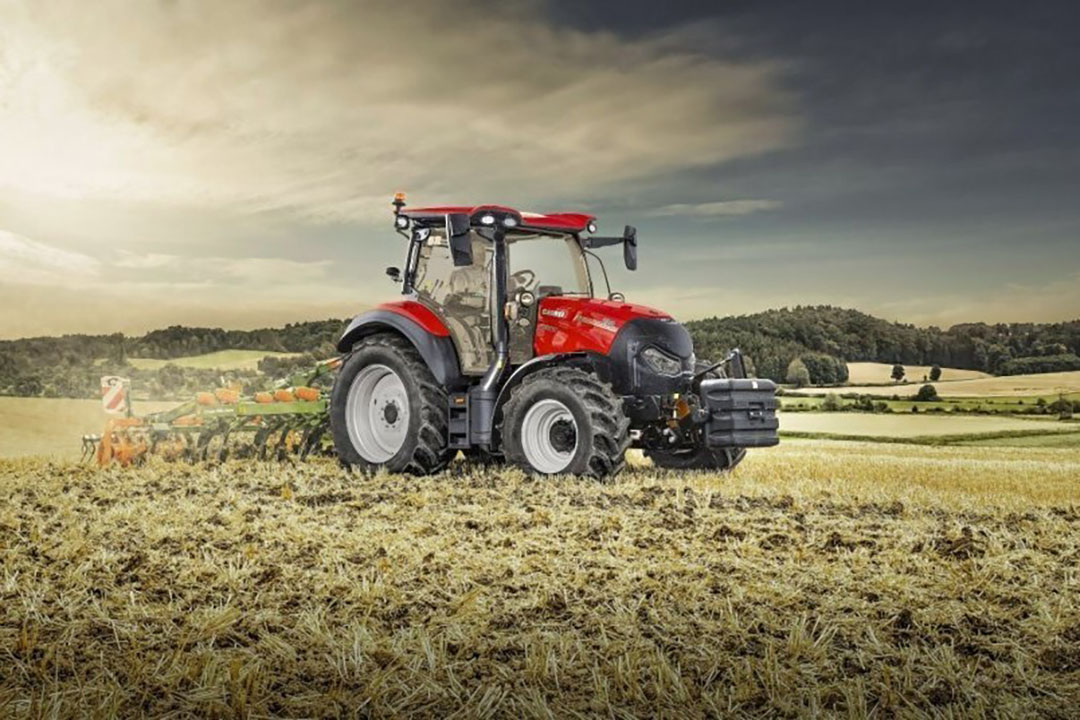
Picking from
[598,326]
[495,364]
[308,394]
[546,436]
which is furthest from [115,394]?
[598,326]

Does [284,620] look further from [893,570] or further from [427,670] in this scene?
[893,570]

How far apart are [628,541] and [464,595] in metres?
1.81

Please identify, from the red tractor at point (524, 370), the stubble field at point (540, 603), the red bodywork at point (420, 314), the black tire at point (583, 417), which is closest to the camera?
the stubble field at point (540, 603)

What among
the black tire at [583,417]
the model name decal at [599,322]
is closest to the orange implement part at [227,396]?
the black tire at [583,417]

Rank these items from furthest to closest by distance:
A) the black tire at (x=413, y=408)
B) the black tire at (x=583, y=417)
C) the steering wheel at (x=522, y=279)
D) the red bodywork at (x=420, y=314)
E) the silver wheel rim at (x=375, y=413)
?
1. the silver wheel rim at (x=375, y=413)
2. the red bodywork at (x=420, y=314)
3. the black tire at (x=413, y=408)
4. the steering wheel at (x=522, y=279)
5. the black tire at (x=583, y=417)

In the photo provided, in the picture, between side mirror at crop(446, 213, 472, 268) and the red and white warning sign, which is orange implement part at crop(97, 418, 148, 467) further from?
side mirror at crop(446, 213, 472, 268)

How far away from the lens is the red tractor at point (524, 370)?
10.4 m

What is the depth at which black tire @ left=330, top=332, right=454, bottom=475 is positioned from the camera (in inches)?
446

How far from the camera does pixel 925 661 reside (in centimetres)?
502

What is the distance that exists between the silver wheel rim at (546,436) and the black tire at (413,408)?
1.12 metres

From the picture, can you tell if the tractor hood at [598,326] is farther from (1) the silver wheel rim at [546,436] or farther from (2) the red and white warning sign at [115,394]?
(2) the red and white warning sign at [115,394]

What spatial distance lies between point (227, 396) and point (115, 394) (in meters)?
1.41

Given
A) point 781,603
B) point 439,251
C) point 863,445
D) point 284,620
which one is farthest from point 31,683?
point 863,445

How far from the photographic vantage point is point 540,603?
5.96 m
